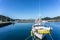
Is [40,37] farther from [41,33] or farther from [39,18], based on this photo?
[39,18]

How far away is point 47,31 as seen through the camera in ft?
12.9

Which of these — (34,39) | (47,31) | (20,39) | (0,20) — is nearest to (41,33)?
(47,31)

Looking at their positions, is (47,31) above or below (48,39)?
above

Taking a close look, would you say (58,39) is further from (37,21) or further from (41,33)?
(37,21)

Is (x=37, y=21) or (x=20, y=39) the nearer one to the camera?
(x=20, y=39)

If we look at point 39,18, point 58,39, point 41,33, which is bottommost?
point 58,39

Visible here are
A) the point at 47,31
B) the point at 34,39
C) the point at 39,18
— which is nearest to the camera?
the point at 47,31

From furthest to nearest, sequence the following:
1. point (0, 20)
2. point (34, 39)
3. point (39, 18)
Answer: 1. point (0, 20)
2. point (39, 18)
3. point (34, 39)

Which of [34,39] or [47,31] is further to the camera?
[34,39]

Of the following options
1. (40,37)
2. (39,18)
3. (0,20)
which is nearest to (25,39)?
(40,37)

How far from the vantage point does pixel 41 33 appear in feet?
13.0

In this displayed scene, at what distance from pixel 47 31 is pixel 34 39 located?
30.1 inches

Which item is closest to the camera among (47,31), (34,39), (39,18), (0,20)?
(47,31)

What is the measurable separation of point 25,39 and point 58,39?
44.1 inches
